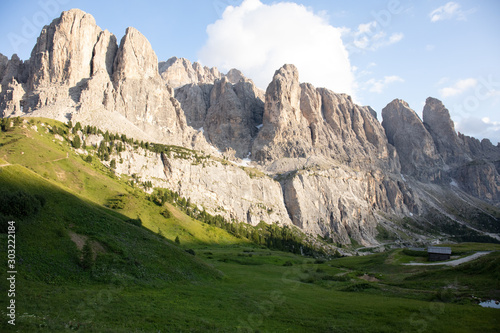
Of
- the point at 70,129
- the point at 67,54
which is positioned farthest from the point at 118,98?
the point at 70,129

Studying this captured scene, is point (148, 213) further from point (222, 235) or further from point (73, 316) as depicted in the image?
point (73, 316)

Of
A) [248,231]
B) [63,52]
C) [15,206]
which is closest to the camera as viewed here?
[15,206]

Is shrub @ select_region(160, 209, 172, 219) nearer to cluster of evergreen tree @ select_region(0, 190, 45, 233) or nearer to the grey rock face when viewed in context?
cluster of evergreen tree @ select_region(0, 190, 45, 233)

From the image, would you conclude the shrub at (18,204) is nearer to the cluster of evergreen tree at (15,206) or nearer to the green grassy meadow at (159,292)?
the cluster of evergreen tree at (15,206)

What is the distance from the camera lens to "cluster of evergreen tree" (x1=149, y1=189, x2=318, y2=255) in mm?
126188

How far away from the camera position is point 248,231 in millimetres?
141750

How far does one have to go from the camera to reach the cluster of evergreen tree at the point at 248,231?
12619 centimetres

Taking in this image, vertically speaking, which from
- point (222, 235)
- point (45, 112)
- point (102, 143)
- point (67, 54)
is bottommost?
point (222, 235)

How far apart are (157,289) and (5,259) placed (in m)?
11.6

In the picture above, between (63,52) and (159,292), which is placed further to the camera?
(63,52)

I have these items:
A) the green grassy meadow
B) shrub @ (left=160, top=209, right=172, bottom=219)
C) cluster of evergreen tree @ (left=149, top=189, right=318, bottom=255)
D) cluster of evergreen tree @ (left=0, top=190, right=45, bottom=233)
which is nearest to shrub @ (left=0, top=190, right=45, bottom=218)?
cluster of evergreen tree @ (left=0, top=190, right=45, bottom=233)

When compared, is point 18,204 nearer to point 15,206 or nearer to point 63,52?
point 15,206

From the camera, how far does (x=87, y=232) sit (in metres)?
29.5

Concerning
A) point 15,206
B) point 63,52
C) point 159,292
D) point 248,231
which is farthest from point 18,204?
point 63,52
